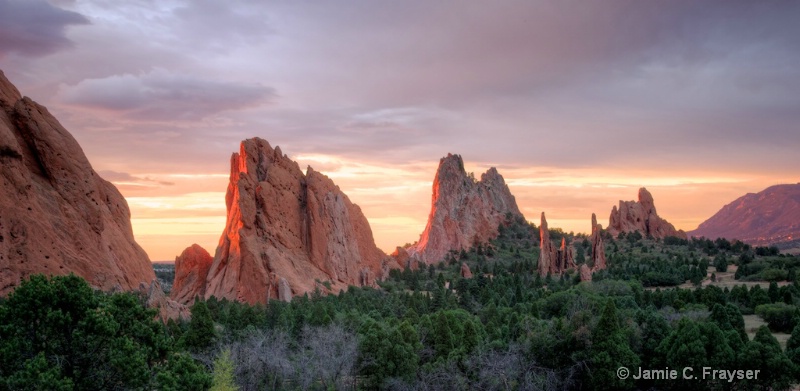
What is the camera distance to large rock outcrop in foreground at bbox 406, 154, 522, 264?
5822 inches

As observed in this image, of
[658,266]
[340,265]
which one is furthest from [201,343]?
[658,266]

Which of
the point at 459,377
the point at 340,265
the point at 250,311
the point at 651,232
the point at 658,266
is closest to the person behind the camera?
the point at 459,377

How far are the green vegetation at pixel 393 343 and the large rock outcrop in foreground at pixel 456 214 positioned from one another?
64847mm

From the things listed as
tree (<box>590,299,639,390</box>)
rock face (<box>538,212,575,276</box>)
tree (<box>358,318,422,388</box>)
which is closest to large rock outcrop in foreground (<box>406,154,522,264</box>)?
rock face (<box>538,212,575,276</box>)

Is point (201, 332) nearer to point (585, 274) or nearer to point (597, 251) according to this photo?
point (585, 274)

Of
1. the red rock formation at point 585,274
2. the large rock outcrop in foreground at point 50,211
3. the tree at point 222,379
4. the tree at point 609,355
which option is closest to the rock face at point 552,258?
the red rock formation at point 585,274

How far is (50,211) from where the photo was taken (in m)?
58.2

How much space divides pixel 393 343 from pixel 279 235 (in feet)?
153

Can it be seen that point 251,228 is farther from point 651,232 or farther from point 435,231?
point 651,232

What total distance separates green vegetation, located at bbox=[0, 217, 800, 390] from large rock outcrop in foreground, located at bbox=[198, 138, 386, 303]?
8.07 metres

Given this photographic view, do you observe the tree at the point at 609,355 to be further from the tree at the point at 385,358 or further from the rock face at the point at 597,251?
the rock face at the point at 597,251

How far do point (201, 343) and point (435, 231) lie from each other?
107 meters

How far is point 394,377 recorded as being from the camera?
40938mm

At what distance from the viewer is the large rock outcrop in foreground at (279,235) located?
78312mm
